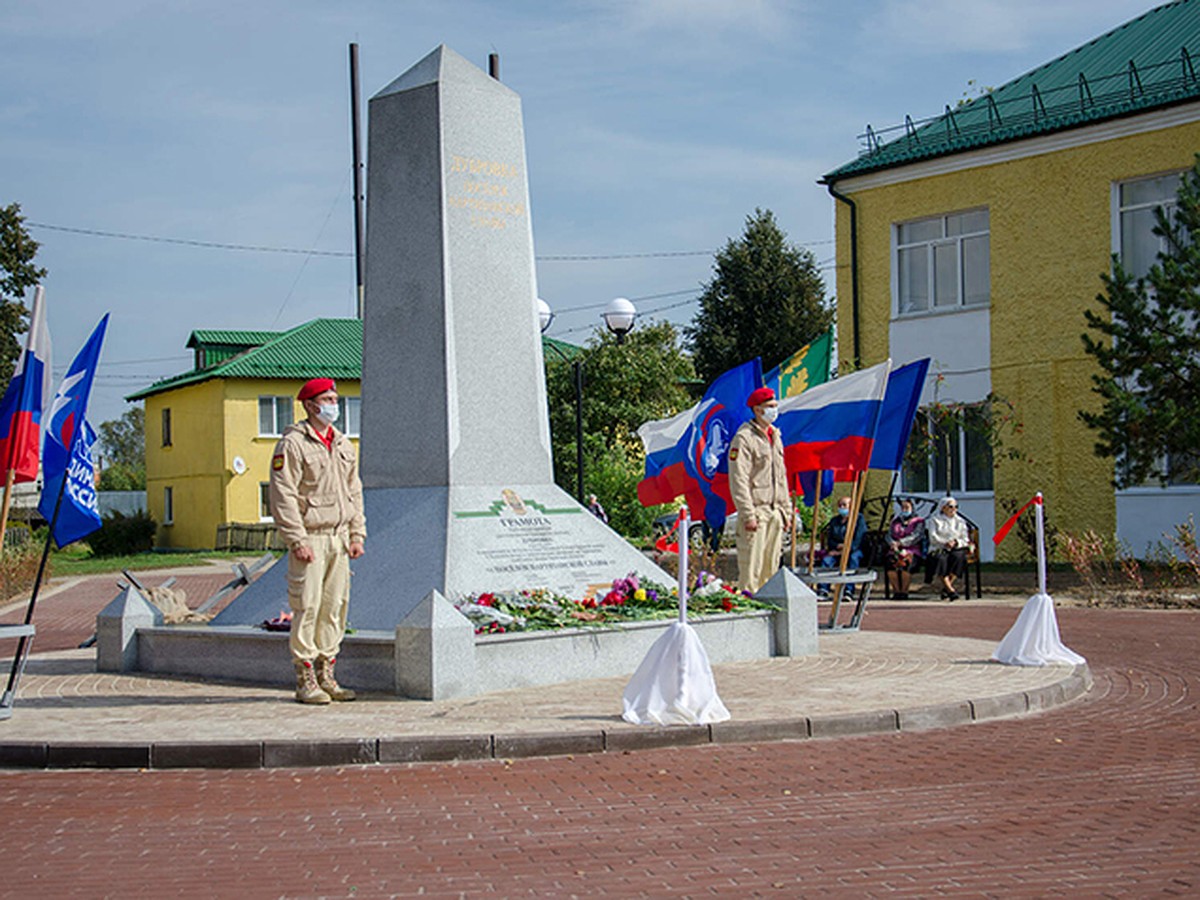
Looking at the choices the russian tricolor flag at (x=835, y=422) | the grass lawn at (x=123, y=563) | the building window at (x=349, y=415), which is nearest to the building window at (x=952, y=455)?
the russian tricolor flag at (x=835, y=422)

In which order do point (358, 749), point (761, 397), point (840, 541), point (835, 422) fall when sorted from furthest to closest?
point (840, 541), point (835, 422), point (761, 397), point (358, 749)

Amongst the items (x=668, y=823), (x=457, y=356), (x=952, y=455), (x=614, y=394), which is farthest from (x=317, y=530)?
(x=614, y=394)

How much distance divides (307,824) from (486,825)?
0.85 m

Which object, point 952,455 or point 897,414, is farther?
point 952,455

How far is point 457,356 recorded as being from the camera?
1222 centimetres

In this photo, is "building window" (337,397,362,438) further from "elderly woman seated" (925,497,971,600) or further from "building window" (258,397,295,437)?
"elderly woman seated" (925,497,971,600)

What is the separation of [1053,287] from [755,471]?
50.4 feet

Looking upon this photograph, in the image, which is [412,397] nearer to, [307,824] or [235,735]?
[235,735]

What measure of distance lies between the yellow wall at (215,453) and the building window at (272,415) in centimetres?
25

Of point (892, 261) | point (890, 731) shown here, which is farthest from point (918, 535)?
point (890, 731)

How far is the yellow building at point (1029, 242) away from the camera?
2533 centimetres

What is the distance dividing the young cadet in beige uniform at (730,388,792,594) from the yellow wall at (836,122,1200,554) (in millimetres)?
13707

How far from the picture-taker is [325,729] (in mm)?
8656

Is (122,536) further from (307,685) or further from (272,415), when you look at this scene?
(307,685)
